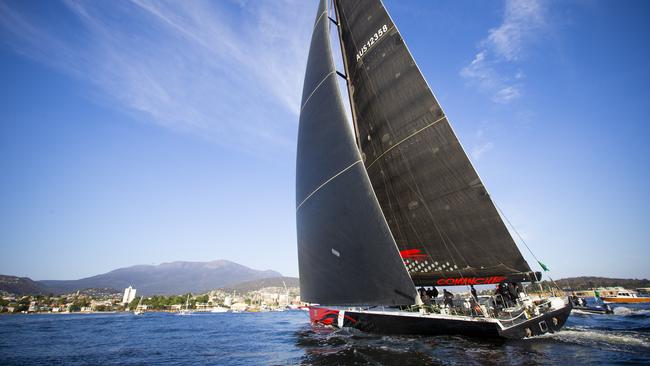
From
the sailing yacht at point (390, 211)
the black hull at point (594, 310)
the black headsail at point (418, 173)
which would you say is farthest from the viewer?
the black hull at point (594, 310)

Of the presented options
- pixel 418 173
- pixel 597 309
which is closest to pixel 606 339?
pixel 418 173

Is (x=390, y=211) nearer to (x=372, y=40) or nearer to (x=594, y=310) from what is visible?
(x=372, y=40)

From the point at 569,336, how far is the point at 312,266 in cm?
954

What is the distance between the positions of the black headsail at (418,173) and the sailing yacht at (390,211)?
44mm

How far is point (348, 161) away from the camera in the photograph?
36.7 ft

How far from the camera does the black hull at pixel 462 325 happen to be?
861 cm

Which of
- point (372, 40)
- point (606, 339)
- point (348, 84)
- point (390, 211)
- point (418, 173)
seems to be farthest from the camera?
point (348, 84)

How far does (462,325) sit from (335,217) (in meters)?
5.39

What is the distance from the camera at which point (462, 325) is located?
8930 millimetres

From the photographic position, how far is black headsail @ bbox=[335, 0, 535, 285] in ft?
36.7

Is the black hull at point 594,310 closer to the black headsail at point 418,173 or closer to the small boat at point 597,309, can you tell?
the small boat at point 597,309

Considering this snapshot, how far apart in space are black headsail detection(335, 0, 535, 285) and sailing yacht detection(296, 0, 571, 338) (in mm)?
44

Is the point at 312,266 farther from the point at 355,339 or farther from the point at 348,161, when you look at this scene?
the point at 348,161

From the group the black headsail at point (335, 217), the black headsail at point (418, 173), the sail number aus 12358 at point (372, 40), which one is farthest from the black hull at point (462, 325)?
the sail number aus 12358 at point (372, 40)
